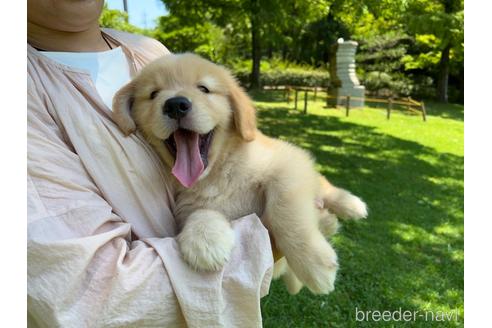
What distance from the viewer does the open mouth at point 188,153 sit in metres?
1.89

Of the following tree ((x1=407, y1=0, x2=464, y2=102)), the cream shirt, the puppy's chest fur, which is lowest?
the puppy's chest fur

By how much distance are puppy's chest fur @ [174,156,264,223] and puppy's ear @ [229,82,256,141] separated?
15 cm

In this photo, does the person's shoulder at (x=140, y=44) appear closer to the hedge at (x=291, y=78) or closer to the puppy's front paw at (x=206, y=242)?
the puppy's front paw at (x=206, y=242)

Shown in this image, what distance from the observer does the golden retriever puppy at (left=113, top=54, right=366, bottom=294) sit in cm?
184

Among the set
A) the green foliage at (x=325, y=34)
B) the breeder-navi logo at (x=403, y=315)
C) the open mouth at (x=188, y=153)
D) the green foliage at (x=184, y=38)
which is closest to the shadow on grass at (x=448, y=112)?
the green foliage at (x=325, y=34)

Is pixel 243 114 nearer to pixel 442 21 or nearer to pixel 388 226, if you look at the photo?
pixel 388 226

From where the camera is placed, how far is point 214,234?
5.45ft

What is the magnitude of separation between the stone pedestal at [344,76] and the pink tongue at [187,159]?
56.8 ft

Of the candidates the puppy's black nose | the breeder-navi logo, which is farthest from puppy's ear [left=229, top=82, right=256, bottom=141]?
the breeder-navi logo

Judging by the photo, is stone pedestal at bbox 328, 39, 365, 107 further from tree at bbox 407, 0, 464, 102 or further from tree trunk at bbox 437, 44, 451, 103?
tree trunk at bbox 437, 44, 451, 103

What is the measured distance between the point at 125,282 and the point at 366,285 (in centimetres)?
369
